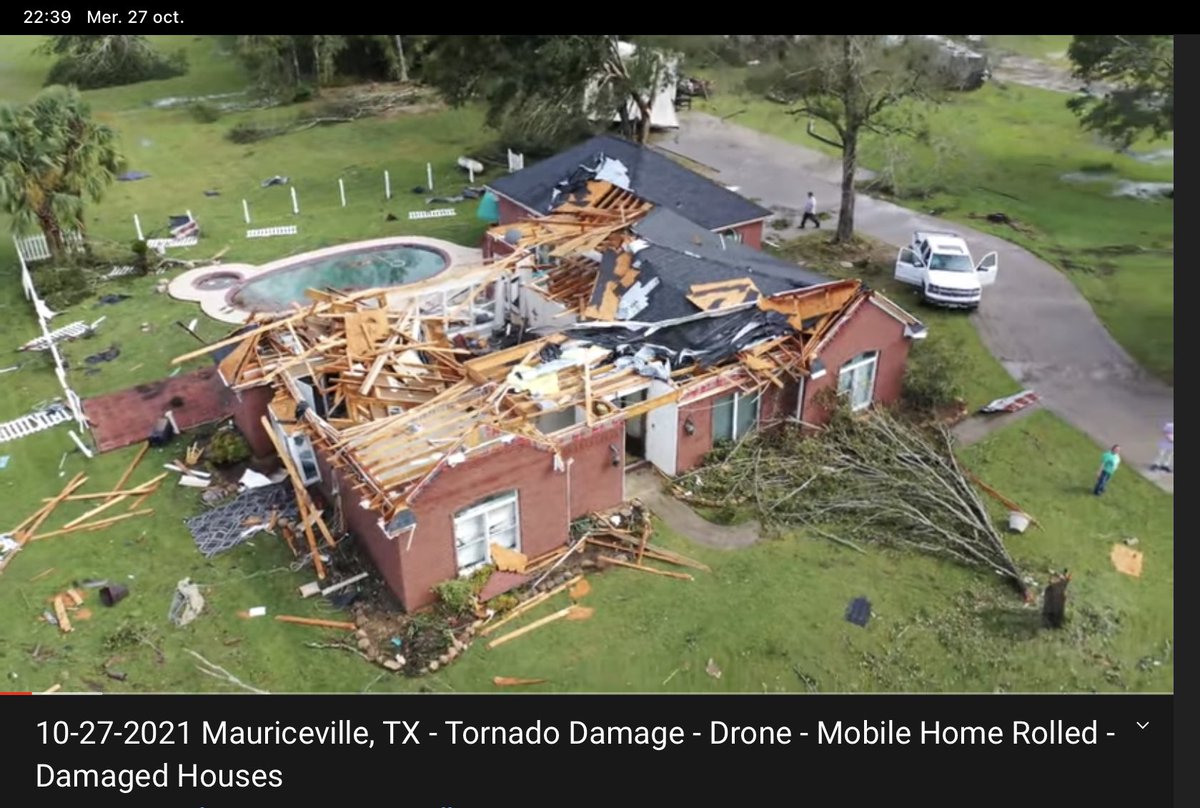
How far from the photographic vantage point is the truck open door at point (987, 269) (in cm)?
3256

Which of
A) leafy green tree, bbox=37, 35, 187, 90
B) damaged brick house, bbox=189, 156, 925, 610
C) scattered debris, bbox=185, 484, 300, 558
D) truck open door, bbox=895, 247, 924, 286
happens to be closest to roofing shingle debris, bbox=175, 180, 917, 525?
damaged brick house, bbox=189, 156, 925, 610

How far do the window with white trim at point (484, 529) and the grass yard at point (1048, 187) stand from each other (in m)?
20.3

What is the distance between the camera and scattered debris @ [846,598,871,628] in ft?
60.8

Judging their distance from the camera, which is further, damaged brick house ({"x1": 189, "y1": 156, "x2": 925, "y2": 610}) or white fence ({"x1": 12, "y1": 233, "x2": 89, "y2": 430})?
white fence ({"x1": 12, "y1": 233, "x2": 89, "y2": 430})

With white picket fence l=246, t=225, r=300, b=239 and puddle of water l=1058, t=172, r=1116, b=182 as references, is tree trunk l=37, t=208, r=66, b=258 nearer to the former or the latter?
white picket fence l=246, t=225, r=300, b=239

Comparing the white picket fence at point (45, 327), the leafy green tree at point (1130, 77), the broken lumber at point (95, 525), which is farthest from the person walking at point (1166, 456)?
the white picket fence at point (45, 327)

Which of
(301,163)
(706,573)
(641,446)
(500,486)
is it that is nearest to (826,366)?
(641,446)

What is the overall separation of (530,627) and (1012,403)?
15645 millimetres

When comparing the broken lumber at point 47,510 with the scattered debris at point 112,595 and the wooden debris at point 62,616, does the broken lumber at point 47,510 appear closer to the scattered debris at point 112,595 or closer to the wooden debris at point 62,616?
the wooden debris at point 62,616

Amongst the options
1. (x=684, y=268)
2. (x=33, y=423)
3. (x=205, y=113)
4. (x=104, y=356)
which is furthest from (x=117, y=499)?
(x=205, y=113)

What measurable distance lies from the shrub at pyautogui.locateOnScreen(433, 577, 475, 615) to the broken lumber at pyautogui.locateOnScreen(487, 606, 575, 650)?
3.00ft

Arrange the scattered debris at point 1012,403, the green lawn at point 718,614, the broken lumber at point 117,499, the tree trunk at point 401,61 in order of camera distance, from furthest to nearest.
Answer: the tree trunk at point 401,61 < the scattered debris at point 1012,403 < the broken lumber at point 117,499 < the green lawn at point 718,614

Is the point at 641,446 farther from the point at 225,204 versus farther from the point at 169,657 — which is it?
the point at 225,204

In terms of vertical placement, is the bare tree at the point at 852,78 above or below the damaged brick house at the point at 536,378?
above
